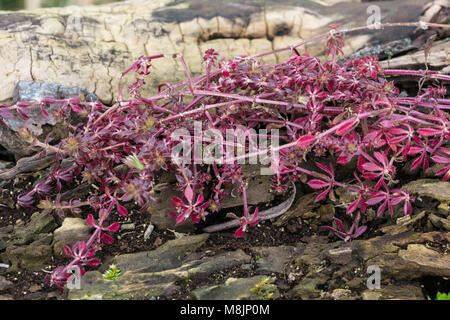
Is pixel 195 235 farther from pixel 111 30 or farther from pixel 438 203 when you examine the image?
pixel 111 30

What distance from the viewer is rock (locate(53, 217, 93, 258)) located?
227cm

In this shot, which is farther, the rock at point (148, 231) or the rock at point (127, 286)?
the rock at point (148, 231)

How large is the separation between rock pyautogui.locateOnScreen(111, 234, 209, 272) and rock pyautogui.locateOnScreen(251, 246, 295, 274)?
0.31 metres

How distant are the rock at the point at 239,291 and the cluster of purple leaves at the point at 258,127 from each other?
30 centimetres

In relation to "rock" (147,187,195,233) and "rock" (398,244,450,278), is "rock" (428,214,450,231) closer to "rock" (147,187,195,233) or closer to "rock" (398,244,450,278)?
"rock" (398,244,450,278)

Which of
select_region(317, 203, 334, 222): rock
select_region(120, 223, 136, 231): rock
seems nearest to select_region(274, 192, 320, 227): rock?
select_region(317, 203, 334, 222): rock

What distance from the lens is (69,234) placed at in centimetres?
231

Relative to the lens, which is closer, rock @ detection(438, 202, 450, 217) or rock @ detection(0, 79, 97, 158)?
rock @ detection(438, 202, 450, 217)

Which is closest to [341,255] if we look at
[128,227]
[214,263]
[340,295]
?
[340,295]

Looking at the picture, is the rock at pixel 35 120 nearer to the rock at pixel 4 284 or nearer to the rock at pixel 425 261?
the rock at pixel 4 284

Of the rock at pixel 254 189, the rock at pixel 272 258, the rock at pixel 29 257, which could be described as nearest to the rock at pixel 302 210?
the rock at pixel 254 189

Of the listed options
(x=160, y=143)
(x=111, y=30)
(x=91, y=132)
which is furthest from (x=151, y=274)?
(x=111, y=30)

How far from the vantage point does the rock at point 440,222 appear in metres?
2.17

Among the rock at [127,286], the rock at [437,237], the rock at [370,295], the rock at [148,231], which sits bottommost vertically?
the rock at [370,295]
